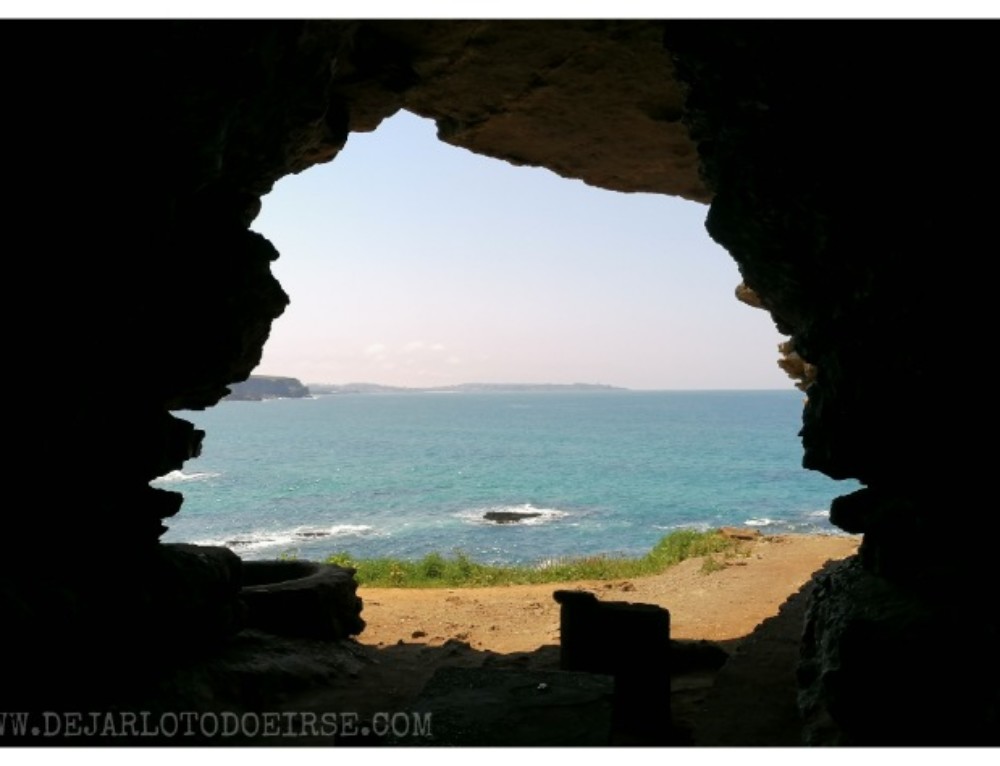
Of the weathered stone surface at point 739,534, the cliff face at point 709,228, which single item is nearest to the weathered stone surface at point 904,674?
the cliff face at point 709,228

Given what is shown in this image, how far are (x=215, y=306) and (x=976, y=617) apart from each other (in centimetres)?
754

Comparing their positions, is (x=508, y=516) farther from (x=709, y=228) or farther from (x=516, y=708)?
(x=516, y=708)

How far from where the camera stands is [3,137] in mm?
5805

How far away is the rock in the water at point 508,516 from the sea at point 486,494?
0.31 metres

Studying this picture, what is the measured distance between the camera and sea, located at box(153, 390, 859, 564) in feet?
118

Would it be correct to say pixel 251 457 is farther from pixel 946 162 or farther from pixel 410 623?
pixel 946 162

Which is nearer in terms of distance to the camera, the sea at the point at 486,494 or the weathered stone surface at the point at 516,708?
the weathered stone surface at the point at 516,708

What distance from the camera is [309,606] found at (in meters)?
9.61

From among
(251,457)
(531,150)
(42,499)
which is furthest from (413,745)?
(251,457)

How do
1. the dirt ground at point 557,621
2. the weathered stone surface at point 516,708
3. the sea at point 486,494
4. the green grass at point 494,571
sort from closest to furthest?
the weathered stone surface at point 516,708 < the dirt ground at point 557,621 < the green grass at point 494,571 < the sea at point 486,494

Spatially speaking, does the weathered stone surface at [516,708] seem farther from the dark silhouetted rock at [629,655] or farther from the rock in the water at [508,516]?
the rock in the water at [508,516]

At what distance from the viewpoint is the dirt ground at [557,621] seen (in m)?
8.18

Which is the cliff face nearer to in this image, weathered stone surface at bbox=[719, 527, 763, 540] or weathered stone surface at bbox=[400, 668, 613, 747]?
weathered stone surface at bbox=[400, 668, 613, 747]

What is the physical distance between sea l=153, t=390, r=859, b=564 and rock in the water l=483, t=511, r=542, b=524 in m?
0.31
